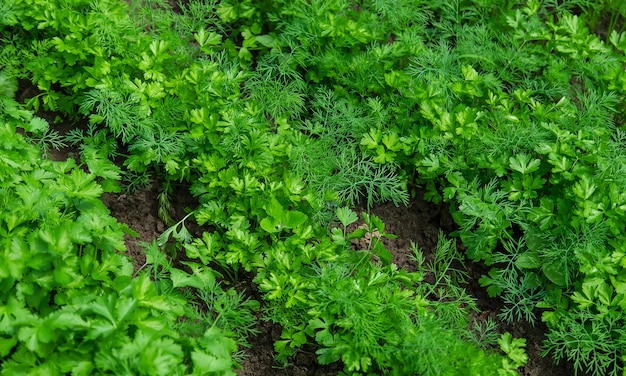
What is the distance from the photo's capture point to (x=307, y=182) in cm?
→ 372

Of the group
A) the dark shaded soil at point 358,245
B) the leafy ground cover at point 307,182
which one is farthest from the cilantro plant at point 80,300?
the dark shaded soil at point 358,245

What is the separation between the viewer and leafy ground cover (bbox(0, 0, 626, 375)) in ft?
9.73

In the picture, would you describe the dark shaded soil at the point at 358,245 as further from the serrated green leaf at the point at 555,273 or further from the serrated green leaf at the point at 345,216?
the serrated green leaf at the point at 345,216

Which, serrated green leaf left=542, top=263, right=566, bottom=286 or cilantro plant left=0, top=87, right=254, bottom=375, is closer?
cilantro plant left=0, top=87, right=254, bottom=375

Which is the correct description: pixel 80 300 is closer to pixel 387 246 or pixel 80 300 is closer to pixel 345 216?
pixel 345 216

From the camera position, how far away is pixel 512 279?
3613 millimetres

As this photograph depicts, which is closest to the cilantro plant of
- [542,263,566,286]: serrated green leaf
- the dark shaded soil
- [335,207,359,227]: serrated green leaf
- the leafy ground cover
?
the leafy ground cover

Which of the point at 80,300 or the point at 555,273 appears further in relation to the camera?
the point at 555,273

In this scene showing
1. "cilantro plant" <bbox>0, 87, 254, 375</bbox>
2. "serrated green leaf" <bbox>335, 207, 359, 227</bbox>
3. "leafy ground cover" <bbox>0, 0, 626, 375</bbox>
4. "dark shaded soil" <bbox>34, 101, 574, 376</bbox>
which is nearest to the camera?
"cilantro plant" <bbox>0, 87, 254, 375</bbox>

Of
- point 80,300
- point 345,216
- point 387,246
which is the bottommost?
point 387,246

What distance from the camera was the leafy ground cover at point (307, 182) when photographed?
2967mm

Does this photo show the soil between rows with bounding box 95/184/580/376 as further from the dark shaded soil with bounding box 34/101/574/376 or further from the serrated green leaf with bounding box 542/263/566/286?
the serrated green leaf with bounding box 542/263/566/286

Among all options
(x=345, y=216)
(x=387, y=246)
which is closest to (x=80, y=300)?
(x=345, y=216)

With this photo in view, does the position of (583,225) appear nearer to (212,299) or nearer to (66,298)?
(212,299)
